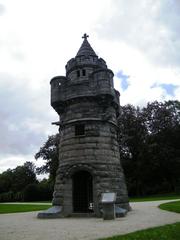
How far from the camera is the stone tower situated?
15.6 m

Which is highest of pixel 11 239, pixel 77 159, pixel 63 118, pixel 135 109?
pixel 135 109

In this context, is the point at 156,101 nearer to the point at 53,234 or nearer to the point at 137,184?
the point at 137,184

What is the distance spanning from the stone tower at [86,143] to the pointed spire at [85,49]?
1.96m

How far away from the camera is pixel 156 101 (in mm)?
43281

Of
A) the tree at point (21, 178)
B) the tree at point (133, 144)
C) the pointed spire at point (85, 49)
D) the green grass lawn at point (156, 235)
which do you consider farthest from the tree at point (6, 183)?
the green grass lawn at point (156, 235)

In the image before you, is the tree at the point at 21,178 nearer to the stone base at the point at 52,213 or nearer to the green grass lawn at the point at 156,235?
the stone base at the point at 52,213

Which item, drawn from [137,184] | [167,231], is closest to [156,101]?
[137,184]

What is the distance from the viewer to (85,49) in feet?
→ 65.2

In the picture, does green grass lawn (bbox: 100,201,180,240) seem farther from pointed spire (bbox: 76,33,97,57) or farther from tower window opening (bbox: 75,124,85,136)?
pointed spire (bbox: 76,33,97,57)

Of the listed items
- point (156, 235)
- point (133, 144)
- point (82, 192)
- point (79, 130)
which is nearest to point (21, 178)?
point (133, 144)

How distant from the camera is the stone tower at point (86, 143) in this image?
15.6 metres

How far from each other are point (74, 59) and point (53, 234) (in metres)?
12.8

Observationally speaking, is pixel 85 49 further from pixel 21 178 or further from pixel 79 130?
pixel 21 178

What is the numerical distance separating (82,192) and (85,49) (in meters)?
9.77
